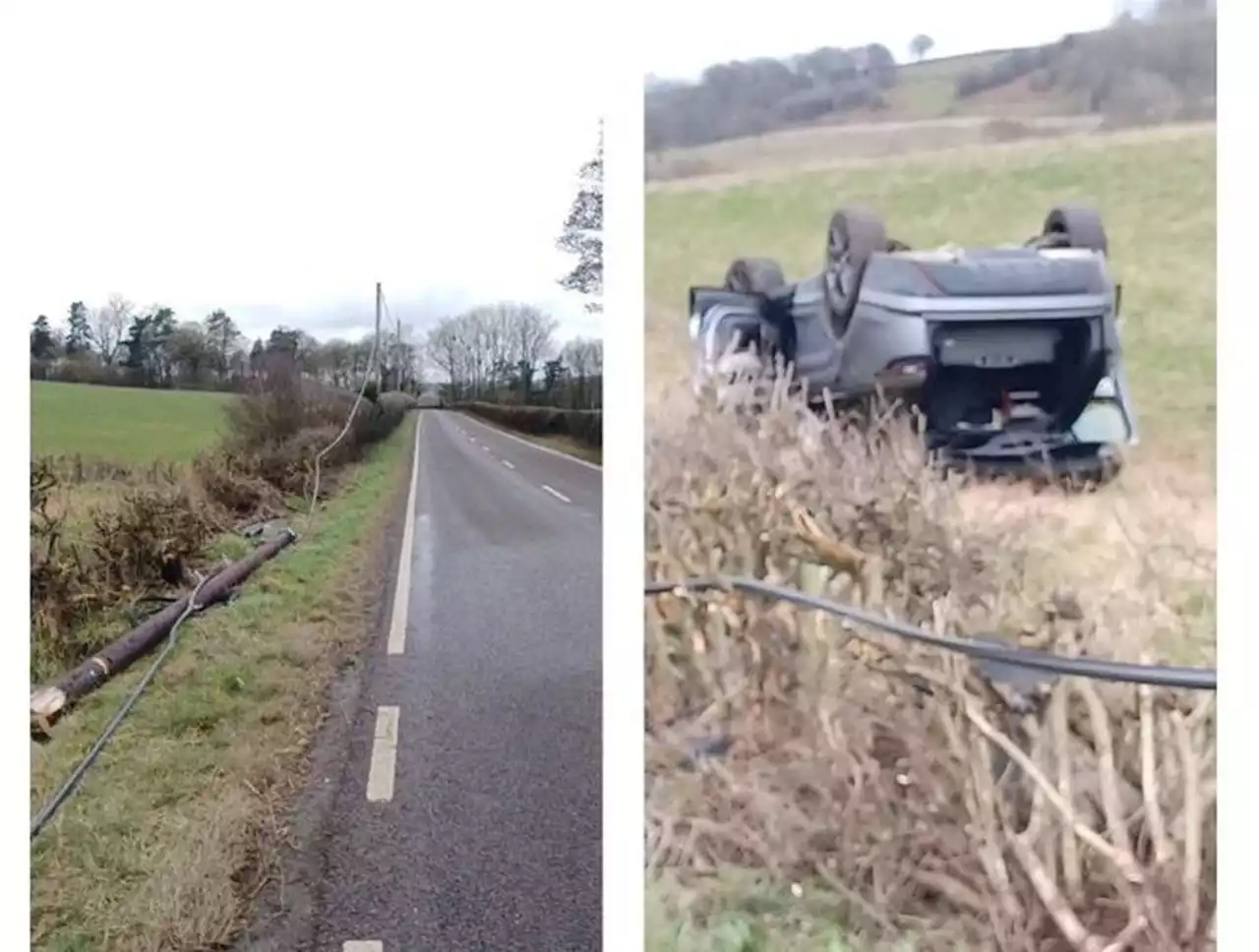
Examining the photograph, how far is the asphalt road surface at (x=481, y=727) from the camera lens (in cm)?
218

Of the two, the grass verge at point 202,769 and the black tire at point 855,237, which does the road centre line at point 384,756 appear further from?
the black tire at point 855,237

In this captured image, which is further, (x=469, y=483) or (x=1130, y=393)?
(x=469, y=483)

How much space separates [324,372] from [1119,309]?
64.8 inches

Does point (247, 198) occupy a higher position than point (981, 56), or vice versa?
point (981, 56)

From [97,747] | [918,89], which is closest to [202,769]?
[97,747]

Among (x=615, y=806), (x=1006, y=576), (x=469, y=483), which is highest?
(x=469, y=483)

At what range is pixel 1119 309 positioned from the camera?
2.26 meters

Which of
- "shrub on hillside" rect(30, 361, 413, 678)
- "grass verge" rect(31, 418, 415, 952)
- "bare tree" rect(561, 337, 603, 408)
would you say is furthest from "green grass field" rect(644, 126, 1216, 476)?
"grass verge" rect(31, 418, 415, 952)

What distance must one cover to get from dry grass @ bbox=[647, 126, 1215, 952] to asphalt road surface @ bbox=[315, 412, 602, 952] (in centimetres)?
17

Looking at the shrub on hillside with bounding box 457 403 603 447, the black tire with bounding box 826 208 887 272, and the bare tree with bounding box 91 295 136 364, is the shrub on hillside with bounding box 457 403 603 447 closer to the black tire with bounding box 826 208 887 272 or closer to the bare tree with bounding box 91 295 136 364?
the black tire with bounding box 826 208 887 272

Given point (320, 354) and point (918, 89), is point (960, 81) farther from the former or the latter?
point (320, 354)

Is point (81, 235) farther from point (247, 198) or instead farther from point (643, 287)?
point (643, 287)

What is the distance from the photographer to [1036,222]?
2.29 meters

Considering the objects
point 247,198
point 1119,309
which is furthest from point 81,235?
point 1119,309
